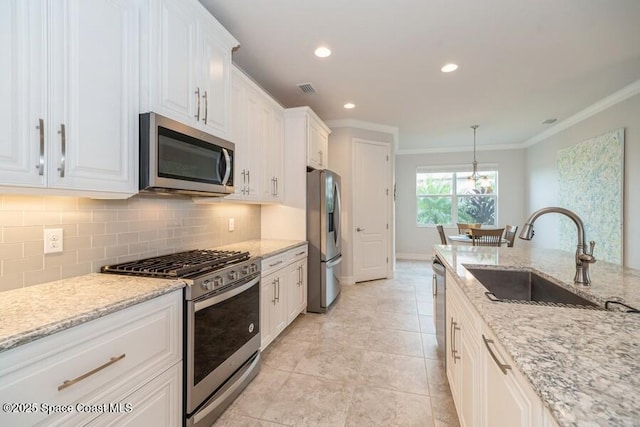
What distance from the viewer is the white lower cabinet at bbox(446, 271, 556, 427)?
29.7 inches

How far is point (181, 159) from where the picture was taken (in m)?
1.71

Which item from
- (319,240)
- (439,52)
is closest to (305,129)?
(319,240)

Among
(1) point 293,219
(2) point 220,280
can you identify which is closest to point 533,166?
(1) point 293,219

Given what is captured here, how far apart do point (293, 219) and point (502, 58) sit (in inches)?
106

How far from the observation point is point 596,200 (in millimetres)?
4035

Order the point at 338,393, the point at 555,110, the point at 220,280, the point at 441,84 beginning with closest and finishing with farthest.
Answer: the point at 220,280
the point at 338,393
the point at 441,84
the point at 555,110

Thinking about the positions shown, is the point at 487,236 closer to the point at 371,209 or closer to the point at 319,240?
the point at 371,209

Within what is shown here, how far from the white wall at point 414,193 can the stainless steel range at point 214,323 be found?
568 centimetres

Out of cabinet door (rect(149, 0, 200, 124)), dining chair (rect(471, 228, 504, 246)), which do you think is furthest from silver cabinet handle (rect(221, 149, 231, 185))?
dining chair (rect(471, 228, 504, 246))

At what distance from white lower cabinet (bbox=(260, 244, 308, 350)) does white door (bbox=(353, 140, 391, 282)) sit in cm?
182

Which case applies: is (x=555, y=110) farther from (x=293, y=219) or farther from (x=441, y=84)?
(x=293, y=219)

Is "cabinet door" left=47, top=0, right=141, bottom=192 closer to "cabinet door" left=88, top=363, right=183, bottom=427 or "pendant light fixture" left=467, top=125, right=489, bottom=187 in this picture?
"cabinet door" left=88, top=363, right=183, bottom=427

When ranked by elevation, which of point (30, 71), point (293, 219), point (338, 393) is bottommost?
point (338, 393)

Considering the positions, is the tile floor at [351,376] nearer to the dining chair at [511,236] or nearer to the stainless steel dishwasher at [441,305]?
the stainless steel dishwasher at [441,305]
